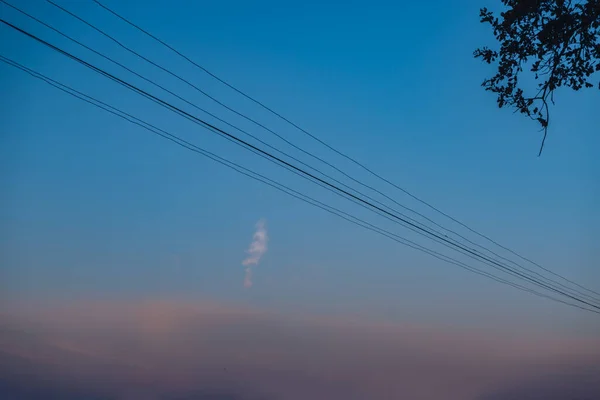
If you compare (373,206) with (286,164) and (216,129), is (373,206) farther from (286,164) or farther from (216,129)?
(216,129)

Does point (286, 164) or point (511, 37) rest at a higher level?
point (511, 37)

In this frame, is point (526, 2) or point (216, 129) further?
point (216, 129)

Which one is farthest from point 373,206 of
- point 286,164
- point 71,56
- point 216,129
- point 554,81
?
point 71,56

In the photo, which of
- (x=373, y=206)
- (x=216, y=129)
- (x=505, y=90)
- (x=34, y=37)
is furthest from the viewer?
(x=373, y=206)

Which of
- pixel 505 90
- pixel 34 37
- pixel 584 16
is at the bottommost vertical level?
pixel 34 37

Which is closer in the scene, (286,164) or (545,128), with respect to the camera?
(545,128)

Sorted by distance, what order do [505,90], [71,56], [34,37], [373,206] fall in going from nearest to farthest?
[34,37] < [71,56] < [505,90] < [373,206]

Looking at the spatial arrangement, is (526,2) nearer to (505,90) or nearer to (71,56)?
(505,90)

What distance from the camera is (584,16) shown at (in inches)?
590

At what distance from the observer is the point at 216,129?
1814 centimetres

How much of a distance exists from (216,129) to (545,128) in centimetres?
852

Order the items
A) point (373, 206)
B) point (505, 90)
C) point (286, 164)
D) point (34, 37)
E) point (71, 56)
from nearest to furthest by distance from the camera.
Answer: point (34, 37)
point (71, 56)
point (505, 90)
point (286, 164)
point (373, 206)

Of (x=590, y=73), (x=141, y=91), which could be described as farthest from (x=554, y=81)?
(x=141, y=91)

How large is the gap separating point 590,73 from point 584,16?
1339 mm
